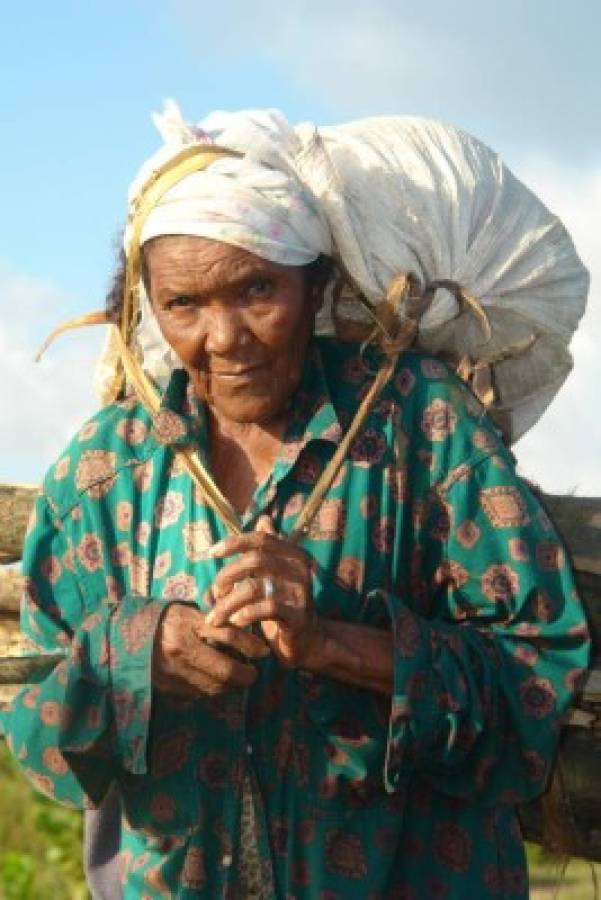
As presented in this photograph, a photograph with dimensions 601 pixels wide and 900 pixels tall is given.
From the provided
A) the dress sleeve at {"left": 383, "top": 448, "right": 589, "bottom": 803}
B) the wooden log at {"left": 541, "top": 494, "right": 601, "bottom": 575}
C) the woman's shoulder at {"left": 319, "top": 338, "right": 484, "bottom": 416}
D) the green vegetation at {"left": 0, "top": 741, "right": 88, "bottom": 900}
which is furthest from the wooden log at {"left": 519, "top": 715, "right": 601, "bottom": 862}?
the green vegetation at {"left": 0, "top": 741, "right": 88, "bottom": 900}

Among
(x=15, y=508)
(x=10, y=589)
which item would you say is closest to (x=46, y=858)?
(x=10, y=589)

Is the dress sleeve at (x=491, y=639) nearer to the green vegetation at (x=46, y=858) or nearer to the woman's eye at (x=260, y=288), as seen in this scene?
the woman's eye at (x=260, y=288)

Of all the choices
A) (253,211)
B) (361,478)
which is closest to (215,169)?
(253,211)

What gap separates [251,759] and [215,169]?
117 cm

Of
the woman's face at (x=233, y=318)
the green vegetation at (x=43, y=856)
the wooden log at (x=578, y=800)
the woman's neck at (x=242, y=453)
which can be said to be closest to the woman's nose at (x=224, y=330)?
the woman's face at (x=233, y=318)

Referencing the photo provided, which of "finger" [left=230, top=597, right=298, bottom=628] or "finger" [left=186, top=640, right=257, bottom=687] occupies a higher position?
"finger" [left=230, top=597, right=298, bottom=628]

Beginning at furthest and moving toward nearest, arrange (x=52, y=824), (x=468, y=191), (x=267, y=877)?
(x=52, y=824) → (x=468, y=191) → (x=267, y=877)

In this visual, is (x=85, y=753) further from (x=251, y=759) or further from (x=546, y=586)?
(x=546, y=586)

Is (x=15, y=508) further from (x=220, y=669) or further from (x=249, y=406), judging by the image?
(x=220, y=669)

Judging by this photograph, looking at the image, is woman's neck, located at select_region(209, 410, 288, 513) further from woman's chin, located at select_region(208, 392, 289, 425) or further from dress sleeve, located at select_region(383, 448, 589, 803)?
dress sleeve, located at select_region(383, 448, 589, 803)

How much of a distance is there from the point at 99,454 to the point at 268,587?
2.21 ft

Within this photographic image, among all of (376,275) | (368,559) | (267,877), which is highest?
(376,275)

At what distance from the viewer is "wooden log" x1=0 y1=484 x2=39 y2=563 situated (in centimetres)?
504

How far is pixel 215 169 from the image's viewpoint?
3.95 meters
